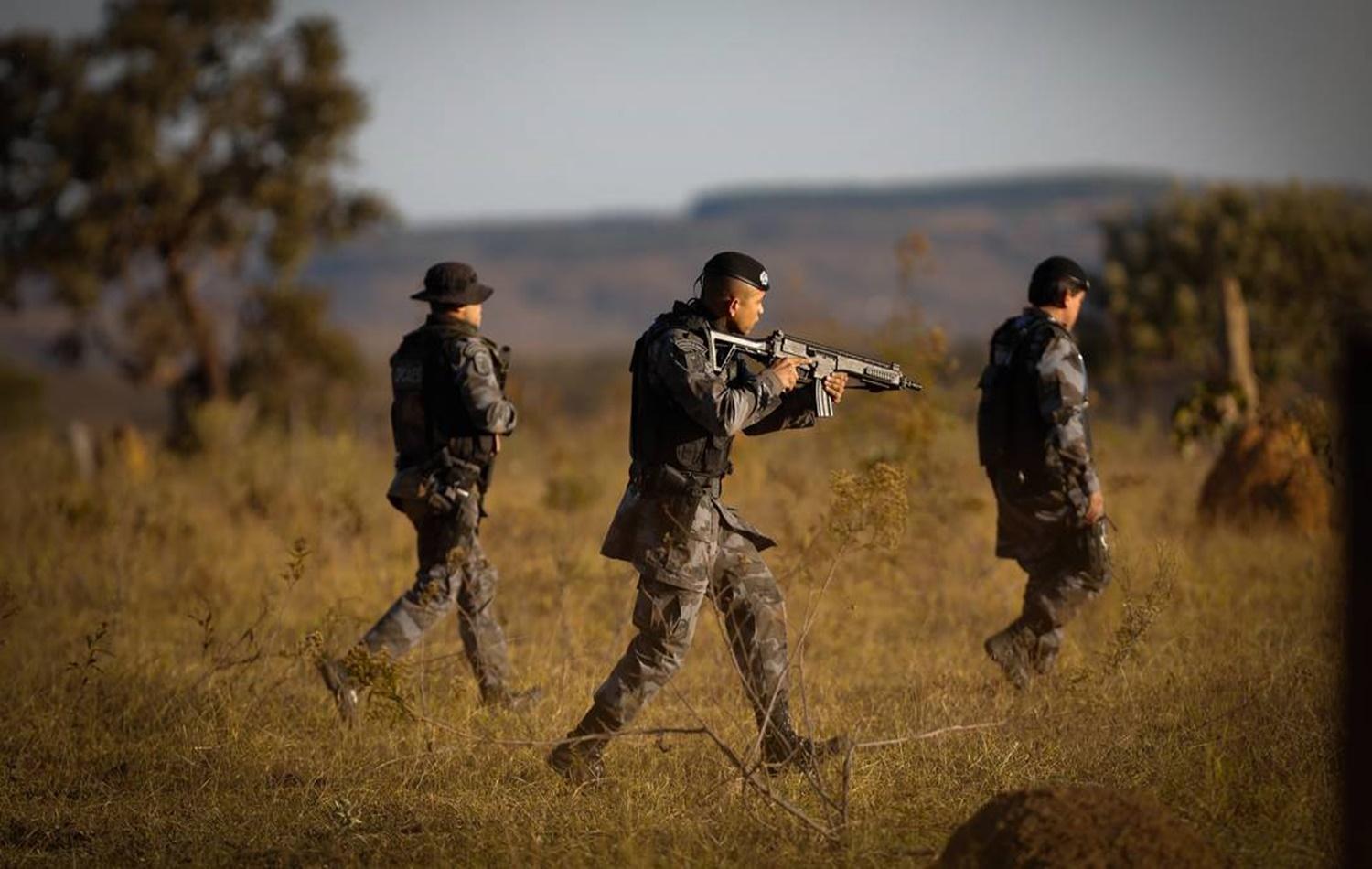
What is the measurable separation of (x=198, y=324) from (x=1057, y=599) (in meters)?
17.7

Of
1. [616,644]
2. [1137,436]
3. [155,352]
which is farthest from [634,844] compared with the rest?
[155,352]

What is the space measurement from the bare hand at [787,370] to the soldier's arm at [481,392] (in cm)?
143

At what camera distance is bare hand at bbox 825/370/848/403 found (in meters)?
5.54

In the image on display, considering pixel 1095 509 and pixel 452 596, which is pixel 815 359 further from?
pixel 452 596

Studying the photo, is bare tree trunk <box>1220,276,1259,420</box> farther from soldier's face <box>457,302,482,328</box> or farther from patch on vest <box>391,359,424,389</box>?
patch on vest <box>391,359,424,389</box>

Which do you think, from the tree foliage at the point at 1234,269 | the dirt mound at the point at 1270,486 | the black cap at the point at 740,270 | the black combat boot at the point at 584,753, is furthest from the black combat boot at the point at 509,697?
the tree foliage at the point at 1234,269

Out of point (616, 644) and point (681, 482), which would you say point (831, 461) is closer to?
point (616, 644)

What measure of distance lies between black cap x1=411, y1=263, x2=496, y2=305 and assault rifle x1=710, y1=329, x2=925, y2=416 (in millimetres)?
1630

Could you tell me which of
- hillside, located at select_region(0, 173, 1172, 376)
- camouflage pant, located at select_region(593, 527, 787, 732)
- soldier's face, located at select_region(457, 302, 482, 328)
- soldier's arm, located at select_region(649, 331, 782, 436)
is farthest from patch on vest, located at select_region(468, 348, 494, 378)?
hillside, located at select_region(0, 173, 1172, 376)

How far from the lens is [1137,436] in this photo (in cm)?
1390

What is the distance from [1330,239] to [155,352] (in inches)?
684

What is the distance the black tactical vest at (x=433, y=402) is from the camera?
6.49 metres

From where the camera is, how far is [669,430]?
17.5 feet

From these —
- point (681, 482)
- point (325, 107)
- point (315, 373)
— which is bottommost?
point (315, 373)
